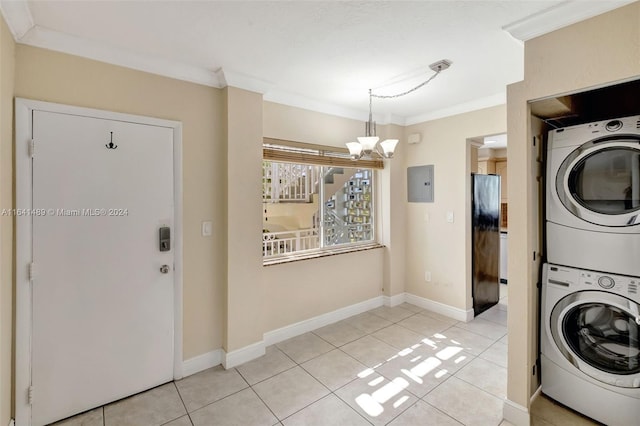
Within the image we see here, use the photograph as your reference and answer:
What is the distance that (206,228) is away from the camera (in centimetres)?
250

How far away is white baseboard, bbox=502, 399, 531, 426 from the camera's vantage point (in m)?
1.82

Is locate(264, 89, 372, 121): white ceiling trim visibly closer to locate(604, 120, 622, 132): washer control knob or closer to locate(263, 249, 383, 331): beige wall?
locate(263, 249, 383, 331): beige wall

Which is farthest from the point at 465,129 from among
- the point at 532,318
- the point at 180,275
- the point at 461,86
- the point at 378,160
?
the point at 180,275

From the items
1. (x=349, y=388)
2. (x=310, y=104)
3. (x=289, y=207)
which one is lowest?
(x=349, y=388)

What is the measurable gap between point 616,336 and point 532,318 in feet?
1.47

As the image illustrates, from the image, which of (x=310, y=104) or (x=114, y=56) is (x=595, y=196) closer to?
(x=310, y=104)

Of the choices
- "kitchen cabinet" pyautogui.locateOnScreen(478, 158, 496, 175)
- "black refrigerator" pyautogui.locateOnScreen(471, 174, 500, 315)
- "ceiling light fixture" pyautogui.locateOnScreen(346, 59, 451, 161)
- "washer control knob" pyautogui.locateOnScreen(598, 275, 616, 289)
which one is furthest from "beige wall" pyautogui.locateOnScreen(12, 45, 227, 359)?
"kitchen cabinet" pyautogui.locateOnScreen(478, 158, 496, 175)

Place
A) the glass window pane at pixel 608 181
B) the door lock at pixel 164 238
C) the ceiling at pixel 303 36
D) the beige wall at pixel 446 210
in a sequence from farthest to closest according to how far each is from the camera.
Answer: the beige wall at pixel 446 210 → the door lock at pixel 164 238 → the glass window pane at pixel 608 181 → the ceiling at pixel 303 36

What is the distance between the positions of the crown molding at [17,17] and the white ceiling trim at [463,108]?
3.59 metres

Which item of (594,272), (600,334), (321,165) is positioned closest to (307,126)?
(321,165)

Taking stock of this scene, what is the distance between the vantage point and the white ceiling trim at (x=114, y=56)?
6.02 ft

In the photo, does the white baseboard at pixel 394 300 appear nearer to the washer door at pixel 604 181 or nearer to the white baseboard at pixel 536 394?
the white baseboard at pixel 536 394

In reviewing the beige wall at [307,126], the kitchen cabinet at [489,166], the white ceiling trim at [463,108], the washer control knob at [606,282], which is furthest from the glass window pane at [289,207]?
the kitchen cabinet at [489,166]

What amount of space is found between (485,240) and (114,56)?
4238 millimetres
